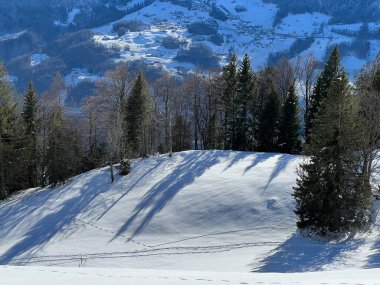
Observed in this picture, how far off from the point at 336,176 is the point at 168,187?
16360 millimetres

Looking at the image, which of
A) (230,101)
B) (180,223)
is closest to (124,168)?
(180,223)

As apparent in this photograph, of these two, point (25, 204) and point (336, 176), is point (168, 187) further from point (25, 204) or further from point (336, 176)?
point (336, 176)

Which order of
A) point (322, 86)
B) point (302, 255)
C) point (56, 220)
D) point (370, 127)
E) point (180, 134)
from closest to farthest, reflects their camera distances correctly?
1. point (302, 255)
2. point (370, 127)
3. point (56, 220)
4. point (322, 86)
5. point (180, 134)

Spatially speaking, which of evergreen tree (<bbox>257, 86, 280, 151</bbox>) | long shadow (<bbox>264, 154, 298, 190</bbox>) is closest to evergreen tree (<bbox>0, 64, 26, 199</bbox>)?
long shadow (<bbox>264, 154, 298, 190</bbox>)

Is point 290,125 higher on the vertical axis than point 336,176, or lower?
higher

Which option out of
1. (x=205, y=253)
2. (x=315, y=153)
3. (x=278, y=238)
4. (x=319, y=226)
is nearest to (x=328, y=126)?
(x=315, y=153)

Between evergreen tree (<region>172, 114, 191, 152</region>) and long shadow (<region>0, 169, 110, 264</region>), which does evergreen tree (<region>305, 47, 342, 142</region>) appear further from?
long shadow (<region>0, 169, 110, 264</region>)

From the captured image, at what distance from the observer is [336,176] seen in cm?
2619

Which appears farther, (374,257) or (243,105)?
(243,105)

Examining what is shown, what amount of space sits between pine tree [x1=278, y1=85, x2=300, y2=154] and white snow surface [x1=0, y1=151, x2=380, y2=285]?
22.4ft

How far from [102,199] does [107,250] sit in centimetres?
999

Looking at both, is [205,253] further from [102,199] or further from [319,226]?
[102,199]

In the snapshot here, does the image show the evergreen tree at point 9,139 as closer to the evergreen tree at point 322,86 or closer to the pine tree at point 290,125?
the pine tree at point 290,125

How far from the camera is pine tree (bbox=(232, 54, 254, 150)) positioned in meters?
53.0
